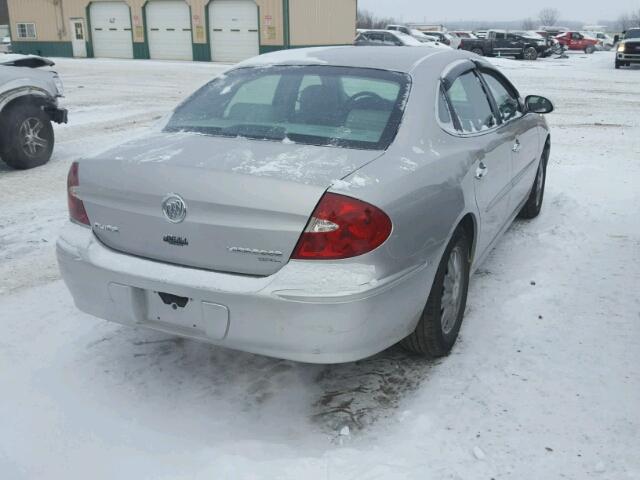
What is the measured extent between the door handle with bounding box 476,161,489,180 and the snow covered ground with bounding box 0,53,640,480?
86 cm

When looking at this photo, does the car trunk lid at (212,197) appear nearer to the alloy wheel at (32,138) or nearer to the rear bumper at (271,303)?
the rear bumper at (271,303)

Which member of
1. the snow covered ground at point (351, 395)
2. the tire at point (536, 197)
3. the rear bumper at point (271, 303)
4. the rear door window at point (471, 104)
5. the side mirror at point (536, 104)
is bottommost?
the snow covered ground at point (351, 395)

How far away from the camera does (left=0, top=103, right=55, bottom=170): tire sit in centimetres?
746

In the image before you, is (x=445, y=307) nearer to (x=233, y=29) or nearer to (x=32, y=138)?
(x=32, y=138)

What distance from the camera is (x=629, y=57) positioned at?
2614cm

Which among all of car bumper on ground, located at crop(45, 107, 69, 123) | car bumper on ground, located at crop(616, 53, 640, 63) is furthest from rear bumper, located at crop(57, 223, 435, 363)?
car bumper on ground, located at crop(616, 53, 640, 63)

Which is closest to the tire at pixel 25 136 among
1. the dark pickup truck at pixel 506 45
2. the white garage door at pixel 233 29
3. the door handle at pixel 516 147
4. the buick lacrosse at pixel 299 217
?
the buick lacrosse at pixel 299 217

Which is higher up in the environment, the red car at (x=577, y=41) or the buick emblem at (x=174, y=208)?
the buick emblem at (x=174, y=208)

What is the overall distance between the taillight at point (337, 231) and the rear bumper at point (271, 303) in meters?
0.05

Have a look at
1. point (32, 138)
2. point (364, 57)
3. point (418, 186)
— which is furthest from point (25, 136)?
point (418, 186)

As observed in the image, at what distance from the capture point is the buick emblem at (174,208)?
104 inches

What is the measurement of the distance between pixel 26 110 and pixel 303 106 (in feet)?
18.2

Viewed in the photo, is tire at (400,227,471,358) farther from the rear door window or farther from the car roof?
the car roof

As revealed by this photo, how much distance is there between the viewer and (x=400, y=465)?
8.34ft
